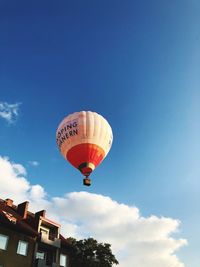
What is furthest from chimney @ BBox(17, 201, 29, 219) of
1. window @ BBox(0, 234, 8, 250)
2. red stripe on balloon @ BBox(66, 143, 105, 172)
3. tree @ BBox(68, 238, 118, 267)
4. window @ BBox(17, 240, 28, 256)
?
red stripe on balloon @ BBox(66, 143, 105, 172)

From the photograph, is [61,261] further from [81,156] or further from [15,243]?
[81,156]

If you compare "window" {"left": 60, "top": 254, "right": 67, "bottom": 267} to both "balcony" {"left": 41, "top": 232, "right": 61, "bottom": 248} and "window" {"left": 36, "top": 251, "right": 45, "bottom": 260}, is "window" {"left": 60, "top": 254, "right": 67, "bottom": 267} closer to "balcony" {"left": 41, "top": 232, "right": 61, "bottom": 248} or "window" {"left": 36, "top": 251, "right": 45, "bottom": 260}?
"balcony" {"left": 41, "top": 232, "right": 61, "bottom": 248}

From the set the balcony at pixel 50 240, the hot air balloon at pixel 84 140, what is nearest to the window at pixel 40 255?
the balcony at pixel 50 240

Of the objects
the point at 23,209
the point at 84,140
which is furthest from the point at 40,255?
the point at 84,140

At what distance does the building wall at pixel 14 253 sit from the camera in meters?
26.0

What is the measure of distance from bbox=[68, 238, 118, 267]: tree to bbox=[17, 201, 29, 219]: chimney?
8.48 metres

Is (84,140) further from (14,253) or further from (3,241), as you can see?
(14,253)

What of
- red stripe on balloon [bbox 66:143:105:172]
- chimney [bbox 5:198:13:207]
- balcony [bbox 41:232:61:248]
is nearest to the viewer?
red stripe on balloon [bbox 66:143:105:172]

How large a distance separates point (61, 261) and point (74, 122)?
1798 centimetres

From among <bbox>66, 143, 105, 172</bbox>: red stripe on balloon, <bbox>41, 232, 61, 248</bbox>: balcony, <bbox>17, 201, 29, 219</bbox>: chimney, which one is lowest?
<bbox>41, 232, 61, 248</bbox>: balcony

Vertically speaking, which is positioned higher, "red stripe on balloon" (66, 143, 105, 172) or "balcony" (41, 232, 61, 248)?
"red stripe on balloon" (66, 143, 105, 172)

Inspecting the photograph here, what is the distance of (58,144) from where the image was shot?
81.6ft

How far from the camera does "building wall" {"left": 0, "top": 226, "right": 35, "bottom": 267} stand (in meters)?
26.0

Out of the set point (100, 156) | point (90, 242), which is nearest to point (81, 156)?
point (100, 156)
